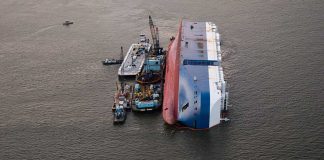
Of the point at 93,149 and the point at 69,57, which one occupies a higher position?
the point at 69,57

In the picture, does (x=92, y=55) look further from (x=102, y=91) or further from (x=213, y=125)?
(x=213, y=125)

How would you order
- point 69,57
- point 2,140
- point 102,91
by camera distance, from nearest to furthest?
point 2,140 < point 102,91 < point 69,57

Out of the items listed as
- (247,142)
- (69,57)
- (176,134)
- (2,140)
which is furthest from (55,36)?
(247,142)

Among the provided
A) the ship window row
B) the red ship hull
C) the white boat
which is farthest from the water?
the ship window row

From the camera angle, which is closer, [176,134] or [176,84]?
[176,134]

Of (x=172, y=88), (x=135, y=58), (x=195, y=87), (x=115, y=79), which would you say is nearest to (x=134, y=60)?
(x=135, y=58)

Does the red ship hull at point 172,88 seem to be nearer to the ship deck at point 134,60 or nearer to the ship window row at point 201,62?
the ship window row at point 201,62
